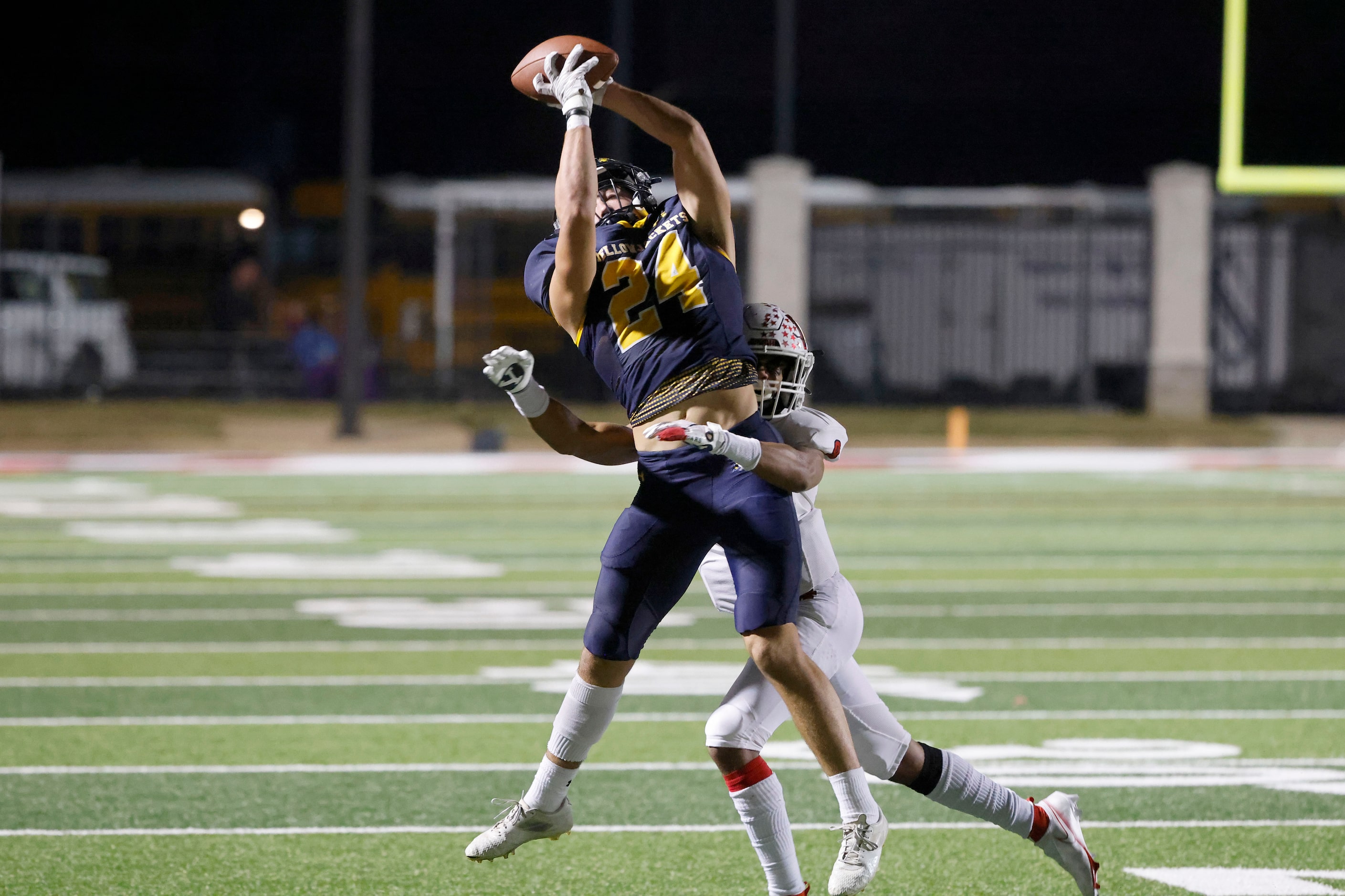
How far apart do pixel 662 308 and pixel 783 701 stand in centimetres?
103

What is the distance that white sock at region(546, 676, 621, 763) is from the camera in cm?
504

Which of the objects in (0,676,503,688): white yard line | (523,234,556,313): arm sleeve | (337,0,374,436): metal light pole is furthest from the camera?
(337,0,374,436): metal light pole

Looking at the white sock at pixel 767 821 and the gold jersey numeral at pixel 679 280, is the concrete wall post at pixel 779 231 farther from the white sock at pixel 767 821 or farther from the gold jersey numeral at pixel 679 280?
the white sock at pixel 767 821

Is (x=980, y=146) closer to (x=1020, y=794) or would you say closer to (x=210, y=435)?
(x=210, y=435)

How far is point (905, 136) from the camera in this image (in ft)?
142

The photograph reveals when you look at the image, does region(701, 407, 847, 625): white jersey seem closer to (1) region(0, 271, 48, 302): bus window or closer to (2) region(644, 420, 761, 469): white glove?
(2) region(644, 420, 761, 469): white glove

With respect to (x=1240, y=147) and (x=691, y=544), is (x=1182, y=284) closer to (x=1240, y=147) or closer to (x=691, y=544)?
(x=1240, y=147)

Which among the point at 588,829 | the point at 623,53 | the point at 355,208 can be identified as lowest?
the point at 588,829

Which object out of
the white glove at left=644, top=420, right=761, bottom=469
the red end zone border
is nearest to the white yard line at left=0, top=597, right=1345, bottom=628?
the white glove at left=644, top=420, right=761, bottom=469

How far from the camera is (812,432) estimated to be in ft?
16.5

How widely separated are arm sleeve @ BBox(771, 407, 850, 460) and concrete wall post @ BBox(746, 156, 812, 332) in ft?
82.8

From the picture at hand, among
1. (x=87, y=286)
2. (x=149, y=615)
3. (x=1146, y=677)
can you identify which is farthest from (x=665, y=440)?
(x=87, y=286)

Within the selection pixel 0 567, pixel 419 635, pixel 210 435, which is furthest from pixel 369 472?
pixel 419 635

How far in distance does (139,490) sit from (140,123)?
24988mm
